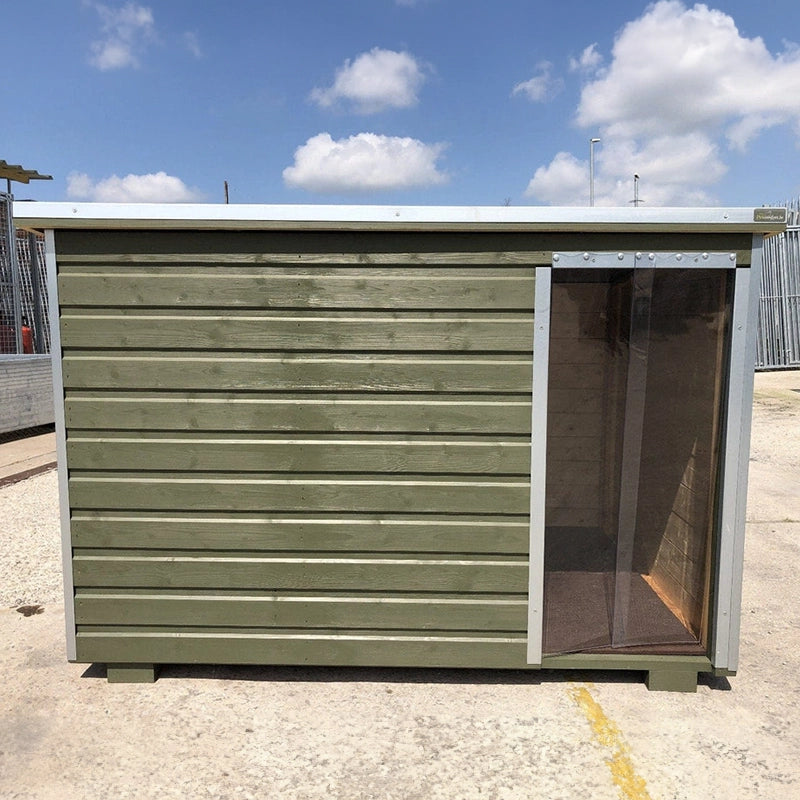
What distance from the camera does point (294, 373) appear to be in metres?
3.33

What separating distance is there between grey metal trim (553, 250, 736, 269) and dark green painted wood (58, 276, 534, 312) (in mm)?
207

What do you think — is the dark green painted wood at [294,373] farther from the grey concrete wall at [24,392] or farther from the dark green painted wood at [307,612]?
the grey concrete wall at [24,392]

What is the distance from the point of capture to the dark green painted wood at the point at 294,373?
10.9 ft

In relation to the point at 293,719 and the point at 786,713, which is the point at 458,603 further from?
the point at 786,713

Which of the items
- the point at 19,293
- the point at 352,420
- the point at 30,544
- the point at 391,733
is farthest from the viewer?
the point at 19,293

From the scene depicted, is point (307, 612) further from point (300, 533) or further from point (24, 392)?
point (24, 392)

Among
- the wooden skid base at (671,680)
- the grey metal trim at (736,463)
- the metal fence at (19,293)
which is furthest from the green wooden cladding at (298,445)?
the metal fence at (19,293)

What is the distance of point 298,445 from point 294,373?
37 centimetres

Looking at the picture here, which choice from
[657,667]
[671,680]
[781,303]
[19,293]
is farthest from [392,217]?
[781,303]

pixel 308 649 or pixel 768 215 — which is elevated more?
pixel 768 215

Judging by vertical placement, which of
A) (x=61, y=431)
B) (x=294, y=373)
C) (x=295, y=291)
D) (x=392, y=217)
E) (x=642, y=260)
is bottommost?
(x=61, y=431)

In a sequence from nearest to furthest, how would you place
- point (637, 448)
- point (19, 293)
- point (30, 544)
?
point (637, 448), point (30, 544), point (19, 293)

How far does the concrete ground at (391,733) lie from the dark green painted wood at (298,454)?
1190 millimetres

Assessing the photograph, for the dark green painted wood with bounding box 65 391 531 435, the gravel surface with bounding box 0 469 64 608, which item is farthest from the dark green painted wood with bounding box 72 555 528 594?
the gravel surface with bounding box 0 469 64 608
